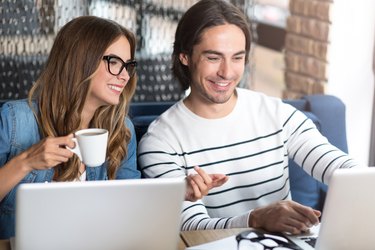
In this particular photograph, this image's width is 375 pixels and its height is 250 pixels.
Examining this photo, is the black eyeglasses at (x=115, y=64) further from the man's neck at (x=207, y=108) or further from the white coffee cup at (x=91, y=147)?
the white coffee cup at (x=91, y=147)

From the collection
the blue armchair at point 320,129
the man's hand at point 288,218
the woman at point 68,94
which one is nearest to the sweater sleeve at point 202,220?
the man's hand at point 288,218

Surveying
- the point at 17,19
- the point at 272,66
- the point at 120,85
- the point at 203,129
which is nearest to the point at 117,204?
the point at 120,85

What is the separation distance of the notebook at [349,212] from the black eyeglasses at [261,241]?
0.44ft

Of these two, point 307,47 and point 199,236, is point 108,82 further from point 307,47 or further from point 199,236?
point 307,47

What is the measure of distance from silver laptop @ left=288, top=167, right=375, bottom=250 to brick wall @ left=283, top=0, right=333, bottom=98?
6.15 feet

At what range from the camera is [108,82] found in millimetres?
2113

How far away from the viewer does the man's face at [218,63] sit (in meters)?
2.26

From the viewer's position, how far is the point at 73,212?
1.45 metres

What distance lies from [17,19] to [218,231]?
1238 millimetres

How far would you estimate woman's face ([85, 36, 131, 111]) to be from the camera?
6.92 feet

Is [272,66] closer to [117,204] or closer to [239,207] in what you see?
[239,207]

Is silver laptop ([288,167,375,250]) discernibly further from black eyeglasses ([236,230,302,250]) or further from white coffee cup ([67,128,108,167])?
white coffee cup ([67,128,108,167])

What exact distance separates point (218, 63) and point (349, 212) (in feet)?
2.72

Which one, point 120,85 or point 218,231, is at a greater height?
point 120,85
